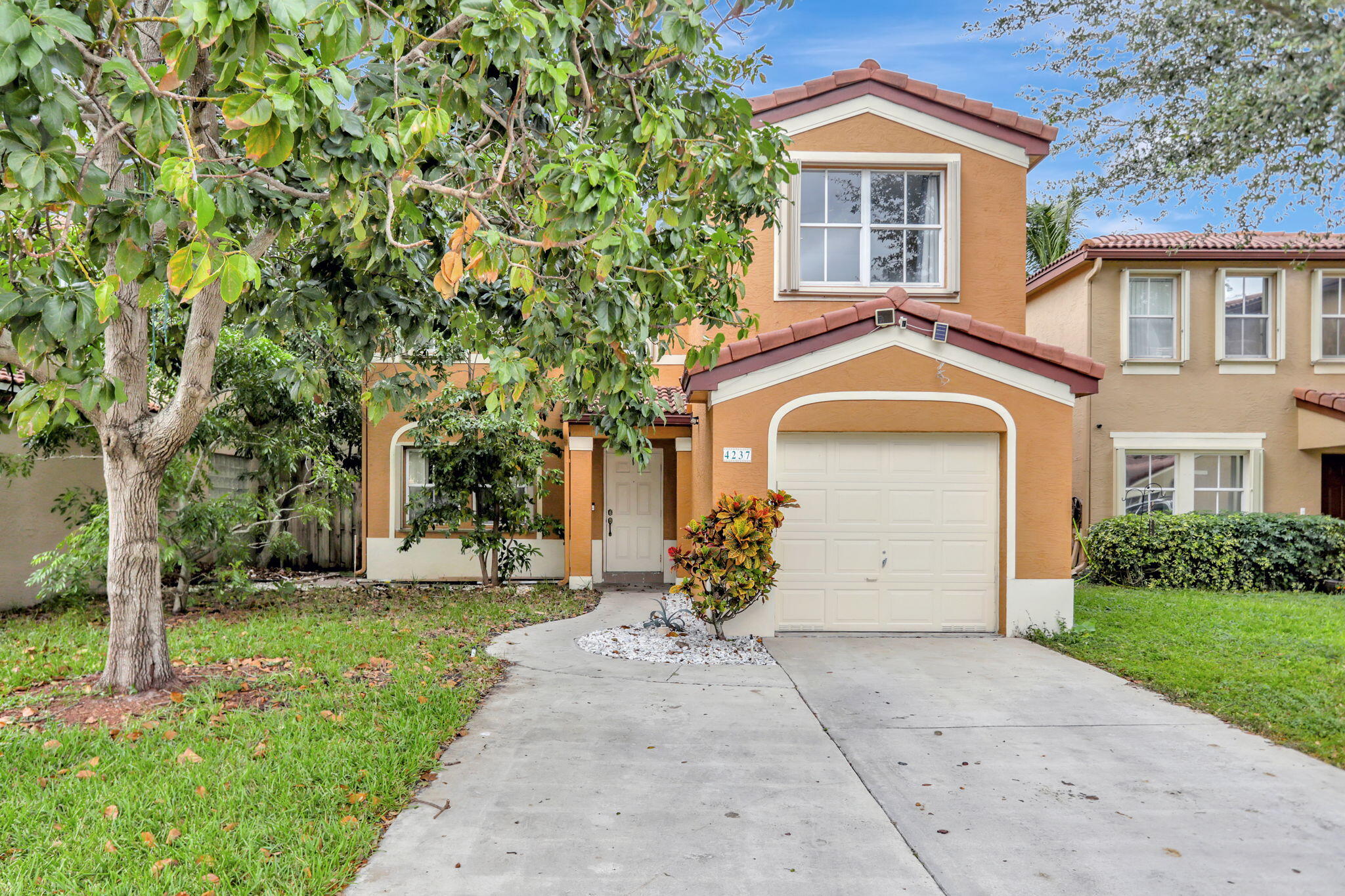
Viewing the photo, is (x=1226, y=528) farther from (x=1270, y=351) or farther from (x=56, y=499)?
(x=56, y=499)

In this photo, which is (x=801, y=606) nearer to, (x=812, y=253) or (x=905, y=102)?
(x=812, y=253)

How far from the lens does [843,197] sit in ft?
35.8

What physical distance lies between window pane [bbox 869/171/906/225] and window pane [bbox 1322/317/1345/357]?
8.92 metres

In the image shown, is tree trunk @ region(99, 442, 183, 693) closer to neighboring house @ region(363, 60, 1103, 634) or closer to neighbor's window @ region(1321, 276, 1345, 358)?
neighboring house @ region(363, 60, 1103, 634)

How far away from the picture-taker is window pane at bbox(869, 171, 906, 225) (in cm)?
1095

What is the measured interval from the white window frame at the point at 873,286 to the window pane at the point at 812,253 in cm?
15

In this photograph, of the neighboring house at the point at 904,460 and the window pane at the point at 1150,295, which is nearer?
the neighboring house at the point at 904,460

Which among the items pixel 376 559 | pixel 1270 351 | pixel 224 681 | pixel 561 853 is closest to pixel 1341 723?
pixel 561 853

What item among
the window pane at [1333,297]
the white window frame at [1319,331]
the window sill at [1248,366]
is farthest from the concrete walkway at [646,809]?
the window pane at [1333,297]

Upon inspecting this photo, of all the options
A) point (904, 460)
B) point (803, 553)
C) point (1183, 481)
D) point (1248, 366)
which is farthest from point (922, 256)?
point (1248, 366)

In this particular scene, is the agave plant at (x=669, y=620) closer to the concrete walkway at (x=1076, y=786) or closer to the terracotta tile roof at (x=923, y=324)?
the concrete walkway at (x=1076, y=786)

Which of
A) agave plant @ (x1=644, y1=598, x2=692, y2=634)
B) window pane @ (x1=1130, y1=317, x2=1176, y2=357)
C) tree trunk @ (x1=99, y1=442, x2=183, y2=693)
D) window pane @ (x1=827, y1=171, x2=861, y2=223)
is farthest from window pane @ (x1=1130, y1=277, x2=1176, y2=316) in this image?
tree trunk @ (x1=99, y1=442, x2=183, y2=693)

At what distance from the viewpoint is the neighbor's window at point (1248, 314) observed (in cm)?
Answer: 1422

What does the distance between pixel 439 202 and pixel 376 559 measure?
909 cm
